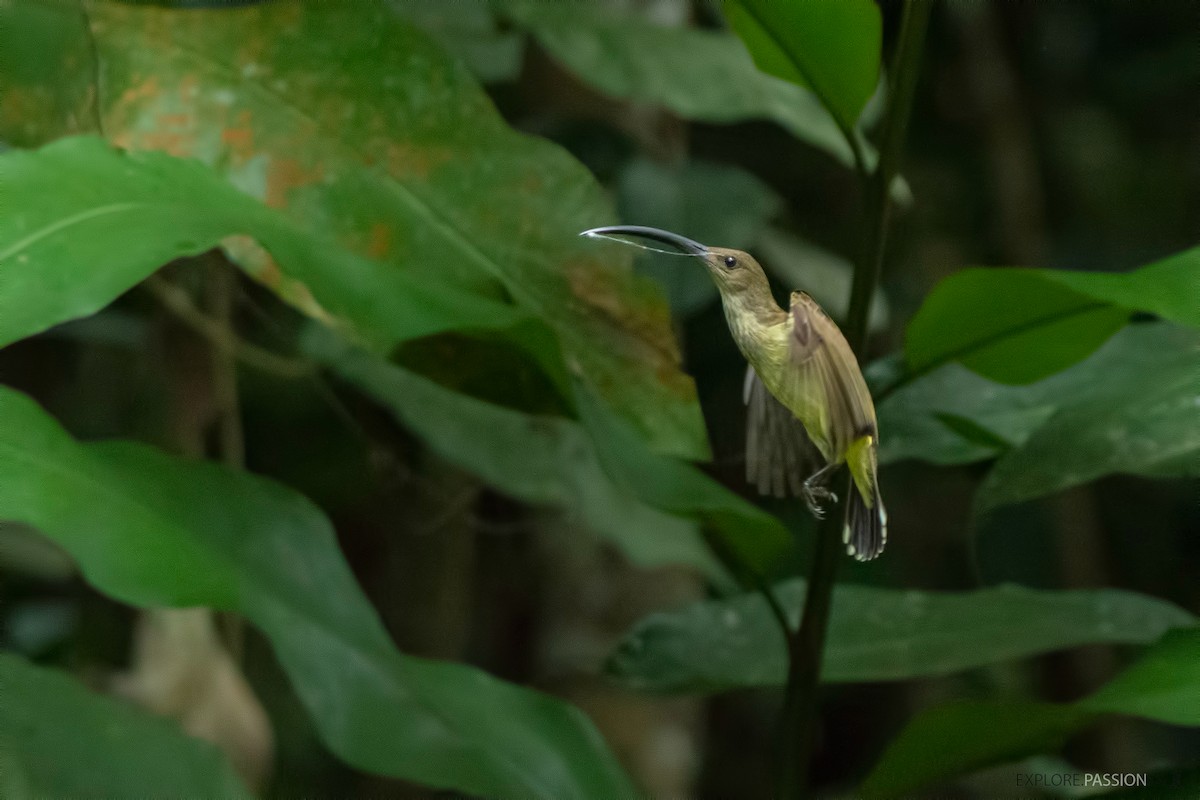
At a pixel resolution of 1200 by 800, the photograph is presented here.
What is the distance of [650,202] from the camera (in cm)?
129

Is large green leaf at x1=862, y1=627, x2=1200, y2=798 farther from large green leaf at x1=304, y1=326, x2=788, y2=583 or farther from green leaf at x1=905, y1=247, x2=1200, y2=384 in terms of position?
large green leaf at x1=304, y1=326, x2=788, y2=583

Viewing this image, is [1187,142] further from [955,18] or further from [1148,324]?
[1148,324]

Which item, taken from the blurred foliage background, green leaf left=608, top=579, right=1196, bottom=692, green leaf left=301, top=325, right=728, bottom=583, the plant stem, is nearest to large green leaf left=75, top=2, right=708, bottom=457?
the blurred foliage background

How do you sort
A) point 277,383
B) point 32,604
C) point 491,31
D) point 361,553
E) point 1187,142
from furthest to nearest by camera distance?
point 1187,142 < point 361,553 < point 277,383 < point 32,604 < point 491,31

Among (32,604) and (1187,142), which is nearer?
(32,604)

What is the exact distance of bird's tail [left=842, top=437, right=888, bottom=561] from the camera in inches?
18.3

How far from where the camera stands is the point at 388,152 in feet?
2.68

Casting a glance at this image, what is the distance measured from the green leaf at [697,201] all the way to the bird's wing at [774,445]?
685 mm

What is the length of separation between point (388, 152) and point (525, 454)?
48 centimetres

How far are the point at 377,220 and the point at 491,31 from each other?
57 centimetres

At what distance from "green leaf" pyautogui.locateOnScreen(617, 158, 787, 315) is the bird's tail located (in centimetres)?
75

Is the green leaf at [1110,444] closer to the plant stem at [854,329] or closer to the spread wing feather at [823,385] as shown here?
the plant stem at [854,329]

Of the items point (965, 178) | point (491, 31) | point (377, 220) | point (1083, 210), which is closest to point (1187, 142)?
point (1083, 210)

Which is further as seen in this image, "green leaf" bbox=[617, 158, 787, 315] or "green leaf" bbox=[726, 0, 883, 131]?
"green leaf" bbox=[617, 158, 787, 315]
